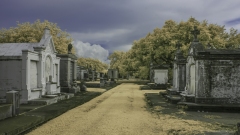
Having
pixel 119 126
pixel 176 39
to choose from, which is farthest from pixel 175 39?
pixel 119 126

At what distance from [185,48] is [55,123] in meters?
22.8

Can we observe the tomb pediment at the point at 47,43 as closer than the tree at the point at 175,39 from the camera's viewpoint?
Yes

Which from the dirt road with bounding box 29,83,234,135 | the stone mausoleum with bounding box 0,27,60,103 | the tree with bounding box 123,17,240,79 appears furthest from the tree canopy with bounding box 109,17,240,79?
the dirt road with bounding box 29,83,234,135

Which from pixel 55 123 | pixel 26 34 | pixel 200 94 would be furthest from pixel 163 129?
pixel 26 34

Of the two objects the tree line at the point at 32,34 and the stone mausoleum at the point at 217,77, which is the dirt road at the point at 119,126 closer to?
the stone mausoleum at the point at 217,77

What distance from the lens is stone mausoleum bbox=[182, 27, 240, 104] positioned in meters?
10.4

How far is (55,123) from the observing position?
7812 mm

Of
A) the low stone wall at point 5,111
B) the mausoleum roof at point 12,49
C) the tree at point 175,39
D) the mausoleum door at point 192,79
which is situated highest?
the tree at point 175,39

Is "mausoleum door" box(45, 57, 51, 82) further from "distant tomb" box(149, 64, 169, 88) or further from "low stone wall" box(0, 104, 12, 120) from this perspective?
"distant tomb" box(149, 64, 169, 88)

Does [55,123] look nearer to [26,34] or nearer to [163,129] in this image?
[163,129]

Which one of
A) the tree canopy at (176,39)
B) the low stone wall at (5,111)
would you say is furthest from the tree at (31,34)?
the low stone wall at (5,111)

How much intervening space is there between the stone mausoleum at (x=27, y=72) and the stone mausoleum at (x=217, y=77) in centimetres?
875

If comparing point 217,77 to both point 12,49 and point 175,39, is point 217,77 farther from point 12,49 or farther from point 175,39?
point 175,39

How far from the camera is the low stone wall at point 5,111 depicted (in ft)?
25.2
